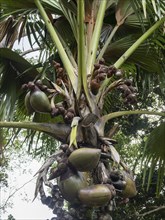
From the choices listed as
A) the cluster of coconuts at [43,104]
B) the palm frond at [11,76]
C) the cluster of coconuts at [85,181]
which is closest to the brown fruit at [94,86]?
the cluster of coconuts at [43,104]

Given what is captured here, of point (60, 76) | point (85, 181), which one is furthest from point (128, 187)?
point (60, 76)

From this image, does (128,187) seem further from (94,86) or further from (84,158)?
(94,86)

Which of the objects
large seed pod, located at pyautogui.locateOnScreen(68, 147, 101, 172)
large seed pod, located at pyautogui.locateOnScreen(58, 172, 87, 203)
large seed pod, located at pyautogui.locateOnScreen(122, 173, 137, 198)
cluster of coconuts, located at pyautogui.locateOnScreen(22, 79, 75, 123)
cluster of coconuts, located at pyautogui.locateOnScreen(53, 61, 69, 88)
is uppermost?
cluster of coconuts, located at pyautogui.locateOnScreen(53, 61, 69, 88)

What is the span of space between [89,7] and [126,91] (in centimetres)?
85

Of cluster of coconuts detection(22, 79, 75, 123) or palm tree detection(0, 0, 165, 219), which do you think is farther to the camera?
cluster of coconuts detection(22, 79, 75, 123)

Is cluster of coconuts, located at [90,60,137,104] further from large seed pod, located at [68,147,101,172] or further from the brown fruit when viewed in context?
large seed pod, located at [68,147,101,172]

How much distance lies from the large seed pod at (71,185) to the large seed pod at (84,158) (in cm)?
6

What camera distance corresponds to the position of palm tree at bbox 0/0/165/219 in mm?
1972

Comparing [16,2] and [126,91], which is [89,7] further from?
A: [126,91]

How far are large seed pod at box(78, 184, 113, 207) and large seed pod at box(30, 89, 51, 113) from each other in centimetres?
51

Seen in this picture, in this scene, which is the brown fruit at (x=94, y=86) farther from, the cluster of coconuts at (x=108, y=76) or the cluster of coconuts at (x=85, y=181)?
the cluster of coconuts at (x=85, y=181)

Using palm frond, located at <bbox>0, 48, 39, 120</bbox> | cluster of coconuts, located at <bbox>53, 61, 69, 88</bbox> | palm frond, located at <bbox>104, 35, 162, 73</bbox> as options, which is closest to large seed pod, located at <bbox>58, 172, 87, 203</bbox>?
cluster of coconuts, located at <bbox>53, 61, 69, 88</bbox>

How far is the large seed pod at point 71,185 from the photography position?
194 cm

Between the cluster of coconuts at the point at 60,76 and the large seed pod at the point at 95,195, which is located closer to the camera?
the large seed pod at the point at 95,195
